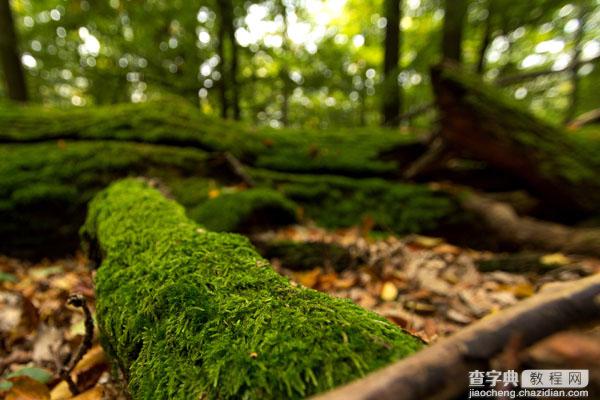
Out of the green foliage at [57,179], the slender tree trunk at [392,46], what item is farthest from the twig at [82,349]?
the slender tree trunk at [392,46]

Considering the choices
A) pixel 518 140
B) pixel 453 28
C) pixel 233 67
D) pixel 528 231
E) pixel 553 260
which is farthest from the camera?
pixel 233 67

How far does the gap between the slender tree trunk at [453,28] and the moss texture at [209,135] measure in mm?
2230

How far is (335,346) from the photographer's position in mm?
793

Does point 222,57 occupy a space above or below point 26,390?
above

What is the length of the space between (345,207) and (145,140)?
264 centimetres

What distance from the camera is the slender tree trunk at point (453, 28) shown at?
17.8 feet

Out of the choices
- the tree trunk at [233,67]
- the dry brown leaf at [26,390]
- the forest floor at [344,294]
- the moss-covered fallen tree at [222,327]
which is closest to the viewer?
the moss-covered fallen tree at [222,327]

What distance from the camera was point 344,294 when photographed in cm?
238

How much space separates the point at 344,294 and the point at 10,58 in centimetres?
766

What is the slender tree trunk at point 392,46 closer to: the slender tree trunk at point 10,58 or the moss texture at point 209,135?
the moss texture at point 209,135

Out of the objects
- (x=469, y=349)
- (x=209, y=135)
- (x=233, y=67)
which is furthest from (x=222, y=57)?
(x=469, y=349)

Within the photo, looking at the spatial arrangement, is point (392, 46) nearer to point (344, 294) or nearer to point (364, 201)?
point (364, 201)

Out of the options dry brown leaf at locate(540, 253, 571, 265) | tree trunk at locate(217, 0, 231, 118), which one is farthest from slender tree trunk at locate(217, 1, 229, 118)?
Answer: dry brown leaf at locate(540, 253, 571, 265)

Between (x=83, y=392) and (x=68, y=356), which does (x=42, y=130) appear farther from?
(x=83, y=392)
